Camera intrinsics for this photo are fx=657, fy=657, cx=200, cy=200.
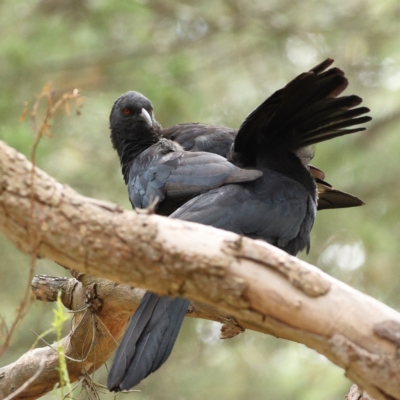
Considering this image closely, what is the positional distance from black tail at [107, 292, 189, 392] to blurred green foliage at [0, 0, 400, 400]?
15.8 ft

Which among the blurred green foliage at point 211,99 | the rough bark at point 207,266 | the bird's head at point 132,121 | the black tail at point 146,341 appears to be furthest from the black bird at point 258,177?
the blurred green foliage at point 211,99

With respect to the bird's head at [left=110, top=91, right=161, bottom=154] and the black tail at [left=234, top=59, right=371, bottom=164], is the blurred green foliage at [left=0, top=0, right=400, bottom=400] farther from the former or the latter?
the black tail at [left=234, top=59, right=371, bottom=164]

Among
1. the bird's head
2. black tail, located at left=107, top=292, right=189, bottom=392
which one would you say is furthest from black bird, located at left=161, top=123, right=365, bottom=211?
black tail, located at left=107, top=292, right=189, bottom=392

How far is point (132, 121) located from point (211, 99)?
12.5 ft

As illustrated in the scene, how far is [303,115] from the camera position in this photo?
4512mm

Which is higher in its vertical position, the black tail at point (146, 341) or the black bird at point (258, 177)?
the black bird at point (258, 177)

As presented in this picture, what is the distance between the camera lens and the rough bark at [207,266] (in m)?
2.44

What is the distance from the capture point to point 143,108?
19.7 feet

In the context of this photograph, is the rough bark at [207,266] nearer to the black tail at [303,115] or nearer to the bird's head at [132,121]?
the black tail at [303,115]

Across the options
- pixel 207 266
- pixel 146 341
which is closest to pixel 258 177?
pixel 146 341

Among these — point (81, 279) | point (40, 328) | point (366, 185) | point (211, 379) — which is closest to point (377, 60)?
point (366, 185)

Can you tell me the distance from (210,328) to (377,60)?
4514 mm

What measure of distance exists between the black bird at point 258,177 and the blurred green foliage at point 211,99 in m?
3.33

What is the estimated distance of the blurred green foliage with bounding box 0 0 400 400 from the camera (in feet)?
27.8
